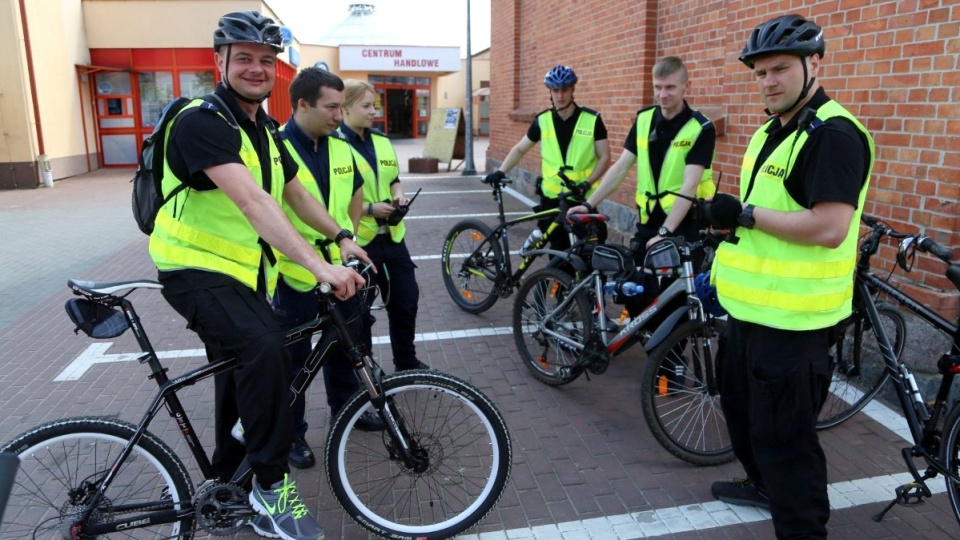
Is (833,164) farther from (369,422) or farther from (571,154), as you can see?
(571,154)

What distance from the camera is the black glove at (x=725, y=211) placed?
2549mm

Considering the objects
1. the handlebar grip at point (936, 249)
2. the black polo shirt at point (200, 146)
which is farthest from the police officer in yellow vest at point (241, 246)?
the handlebar grip at point (936, 249)

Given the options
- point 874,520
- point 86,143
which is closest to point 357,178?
point 874,520

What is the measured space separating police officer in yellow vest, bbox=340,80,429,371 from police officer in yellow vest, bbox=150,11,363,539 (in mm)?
1488

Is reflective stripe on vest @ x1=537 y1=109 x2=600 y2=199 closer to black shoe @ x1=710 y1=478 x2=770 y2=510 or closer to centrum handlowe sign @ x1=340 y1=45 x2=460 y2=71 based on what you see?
black shoe @ x1=710 y1=478 x2=770 y2=510

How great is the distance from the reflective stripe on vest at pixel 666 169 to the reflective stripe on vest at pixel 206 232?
9.00 ft

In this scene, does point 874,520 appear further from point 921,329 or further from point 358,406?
point 358,406

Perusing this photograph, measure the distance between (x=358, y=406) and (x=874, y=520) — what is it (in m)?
2.32

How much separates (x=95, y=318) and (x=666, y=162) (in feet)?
11.0

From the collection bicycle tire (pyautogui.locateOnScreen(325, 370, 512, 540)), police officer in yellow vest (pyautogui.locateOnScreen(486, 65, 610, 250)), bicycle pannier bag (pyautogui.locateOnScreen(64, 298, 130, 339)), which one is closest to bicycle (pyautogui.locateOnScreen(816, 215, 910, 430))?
bicycle tire (pyautogui.locateOnScreen(325, 370, 512, 540))

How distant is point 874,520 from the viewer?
3.06 metres

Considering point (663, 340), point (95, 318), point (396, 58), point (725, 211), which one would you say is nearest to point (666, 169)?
point (663, 340)

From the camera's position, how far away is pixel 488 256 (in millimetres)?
6035

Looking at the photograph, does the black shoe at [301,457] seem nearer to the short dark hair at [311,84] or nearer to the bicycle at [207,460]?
the bicycle at [207,460]
